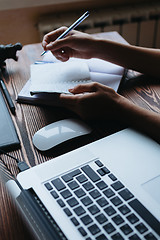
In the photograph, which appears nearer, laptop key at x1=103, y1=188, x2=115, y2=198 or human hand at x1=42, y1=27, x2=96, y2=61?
laptop key at x1=103, y1=188, x2=115, y2=198

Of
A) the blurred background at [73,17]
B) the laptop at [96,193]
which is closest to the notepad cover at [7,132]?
the laptop at [96,193]

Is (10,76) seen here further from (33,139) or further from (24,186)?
(24,186)

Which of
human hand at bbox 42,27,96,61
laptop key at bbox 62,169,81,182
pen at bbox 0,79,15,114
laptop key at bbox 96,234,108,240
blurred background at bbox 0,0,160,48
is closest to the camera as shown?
laptop key at bbox 96,234,108,240

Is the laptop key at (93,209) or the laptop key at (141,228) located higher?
the laptop key at (93,209)

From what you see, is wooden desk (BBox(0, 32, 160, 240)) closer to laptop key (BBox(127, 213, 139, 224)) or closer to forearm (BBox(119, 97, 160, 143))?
forearm (BBox(119, 97, 160, 143))

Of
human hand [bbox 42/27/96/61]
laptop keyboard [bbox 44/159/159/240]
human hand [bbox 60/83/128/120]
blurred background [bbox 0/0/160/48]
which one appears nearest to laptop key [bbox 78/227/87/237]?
laptop keyboard [bbox 44/159/159/240]

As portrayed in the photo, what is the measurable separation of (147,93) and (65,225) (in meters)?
0.55

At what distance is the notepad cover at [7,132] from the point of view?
0.69m

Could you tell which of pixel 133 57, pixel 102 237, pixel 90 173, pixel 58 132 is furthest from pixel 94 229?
pixel 133 57

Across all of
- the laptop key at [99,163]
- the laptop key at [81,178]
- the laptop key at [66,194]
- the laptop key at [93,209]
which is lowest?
the laptop key at [93,209]

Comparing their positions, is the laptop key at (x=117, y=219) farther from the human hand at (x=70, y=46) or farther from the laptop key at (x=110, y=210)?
the human hand at (x=70, y=46)

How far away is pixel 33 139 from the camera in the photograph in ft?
2.30

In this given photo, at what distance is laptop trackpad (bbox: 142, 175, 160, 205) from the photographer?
0.53 metres

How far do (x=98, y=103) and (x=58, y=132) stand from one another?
0.14 metres
